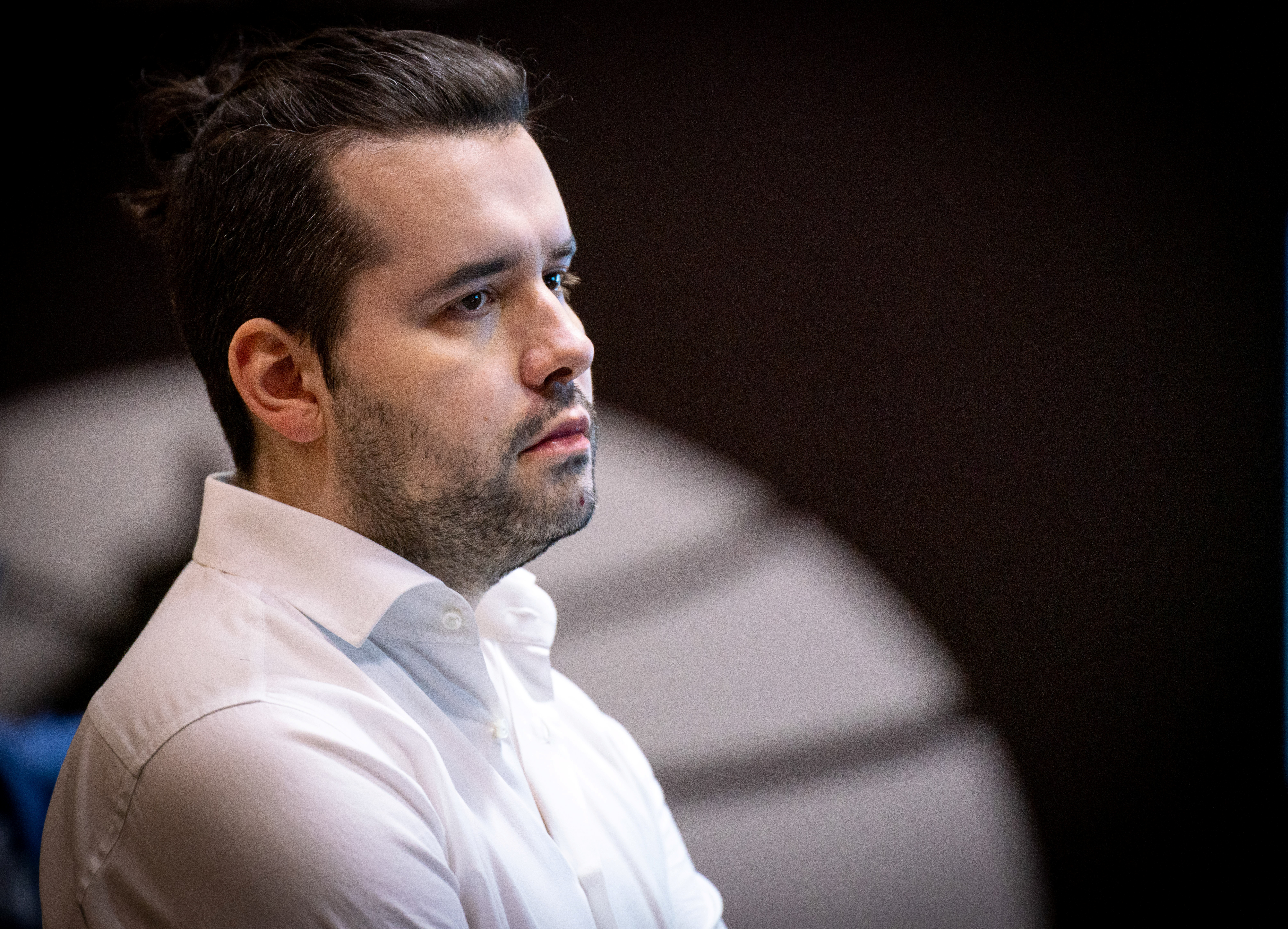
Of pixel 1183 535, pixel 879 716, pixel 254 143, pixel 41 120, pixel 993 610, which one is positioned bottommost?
pixel 879 716

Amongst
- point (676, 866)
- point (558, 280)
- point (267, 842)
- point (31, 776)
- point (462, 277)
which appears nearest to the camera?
point (267, 842)

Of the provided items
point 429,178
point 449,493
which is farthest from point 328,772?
point 429,178

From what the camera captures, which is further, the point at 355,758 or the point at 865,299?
the point at 865,299

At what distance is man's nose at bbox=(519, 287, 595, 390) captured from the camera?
1075 mm

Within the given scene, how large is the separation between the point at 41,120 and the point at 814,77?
1.85m

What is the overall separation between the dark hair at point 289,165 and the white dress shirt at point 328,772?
0.21 m

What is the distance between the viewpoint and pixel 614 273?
2.25 meters

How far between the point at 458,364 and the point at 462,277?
0.32 feet

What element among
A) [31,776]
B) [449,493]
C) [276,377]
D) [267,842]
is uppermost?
[276,377]

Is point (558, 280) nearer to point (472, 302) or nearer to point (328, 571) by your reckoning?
point (472, 302)

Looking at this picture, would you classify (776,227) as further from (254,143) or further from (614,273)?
(254,143)

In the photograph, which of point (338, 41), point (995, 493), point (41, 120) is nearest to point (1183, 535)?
point (995, 493)

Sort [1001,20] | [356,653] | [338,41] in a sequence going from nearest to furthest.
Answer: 1. [356,653]
2. [338,41]
3. [1001,20]

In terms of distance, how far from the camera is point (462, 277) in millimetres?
1038
